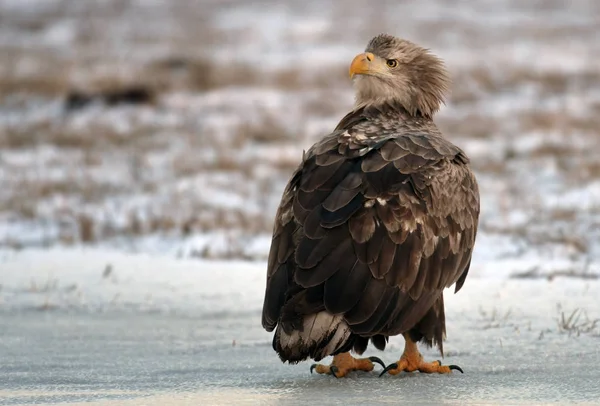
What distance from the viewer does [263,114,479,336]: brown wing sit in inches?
192

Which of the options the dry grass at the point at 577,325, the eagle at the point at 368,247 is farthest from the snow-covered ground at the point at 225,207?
the eagle at the point at 368,247

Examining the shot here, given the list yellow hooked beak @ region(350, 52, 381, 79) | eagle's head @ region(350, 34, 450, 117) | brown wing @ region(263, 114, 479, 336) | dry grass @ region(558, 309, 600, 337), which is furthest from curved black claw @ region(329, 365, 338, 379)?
yellow hooked beak @ region(350, 52, 381, 79)

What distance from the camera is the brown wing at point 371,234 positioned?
16.0 ft

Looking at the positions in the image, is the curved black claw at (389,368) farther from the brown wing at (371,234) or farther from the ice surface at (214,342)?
the brown wing at (371,234)

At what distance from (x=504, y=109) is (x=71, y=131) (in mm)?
8654

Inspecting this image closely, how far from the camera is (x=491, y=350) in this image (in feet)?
18.6

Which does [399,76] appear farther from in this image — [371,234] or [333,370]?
[333,370]

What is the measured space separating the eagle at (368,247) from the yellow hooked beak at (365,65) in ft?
2.13

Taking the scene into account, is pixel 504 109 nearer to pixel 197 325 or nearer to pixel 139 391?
pixel 197 325

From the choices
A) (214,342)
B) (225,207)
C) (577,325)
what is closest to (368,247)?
(214,342)

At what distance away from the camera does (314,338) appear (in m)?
4.81

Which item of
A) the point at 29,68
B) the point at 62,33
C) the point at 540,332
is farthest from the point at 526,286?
the point at 62,33

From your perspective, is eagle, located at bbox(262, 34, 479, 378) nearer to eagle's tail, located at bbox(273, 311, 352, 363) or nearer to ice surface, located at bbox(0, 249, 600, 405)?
eagle's tail, located at bbox(273, 311, 352, 363)

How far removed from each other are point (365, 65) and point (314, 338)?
2104 mm
